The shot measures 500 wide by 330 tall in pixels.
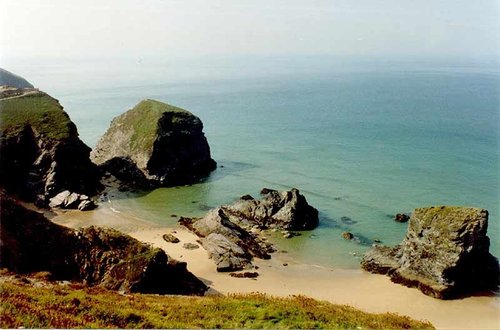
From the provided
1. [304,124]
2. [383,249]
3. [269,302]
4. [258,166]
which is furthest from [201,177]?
[304,124]

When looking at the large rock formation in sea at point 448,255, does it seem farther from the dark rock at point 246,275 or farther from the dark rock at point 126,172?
the dark rock at point 126,172

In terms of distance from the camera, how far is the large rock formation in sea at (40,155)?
178ft

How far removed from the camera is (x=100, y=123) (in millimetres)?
117438

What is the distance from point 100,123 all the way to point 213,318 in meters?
106

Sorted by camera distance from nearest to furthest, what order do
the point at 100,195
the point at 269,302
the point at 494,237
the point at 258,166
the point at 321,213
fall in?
the point at 269,302 < the point at 494,237 < the point at 321,213 < the point at 100,195 < the point at 258,166

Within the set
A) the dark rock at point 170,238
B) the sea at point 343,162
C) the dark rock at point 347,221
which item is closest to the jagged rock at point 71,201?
the sea at point 343,162

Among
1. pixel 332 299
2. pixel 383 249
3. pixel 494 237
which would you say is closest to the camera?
pixel 332 299

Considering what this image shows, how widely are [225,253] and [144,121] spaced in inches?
1434

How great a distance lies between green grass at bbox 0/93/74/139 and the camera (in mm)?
58219

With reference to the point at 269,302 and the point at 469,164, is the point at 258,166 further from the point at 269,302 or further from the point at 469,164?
the point at 269,302

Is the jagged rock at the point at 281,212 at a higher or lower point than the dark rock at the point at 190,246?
higher

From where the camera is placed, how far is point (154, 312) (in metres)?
20.6

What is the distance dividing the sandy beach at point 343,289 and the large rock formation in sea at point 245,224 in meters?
1.13

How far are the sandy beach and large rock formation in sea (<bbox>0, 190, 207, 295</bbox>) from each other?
634 cm
